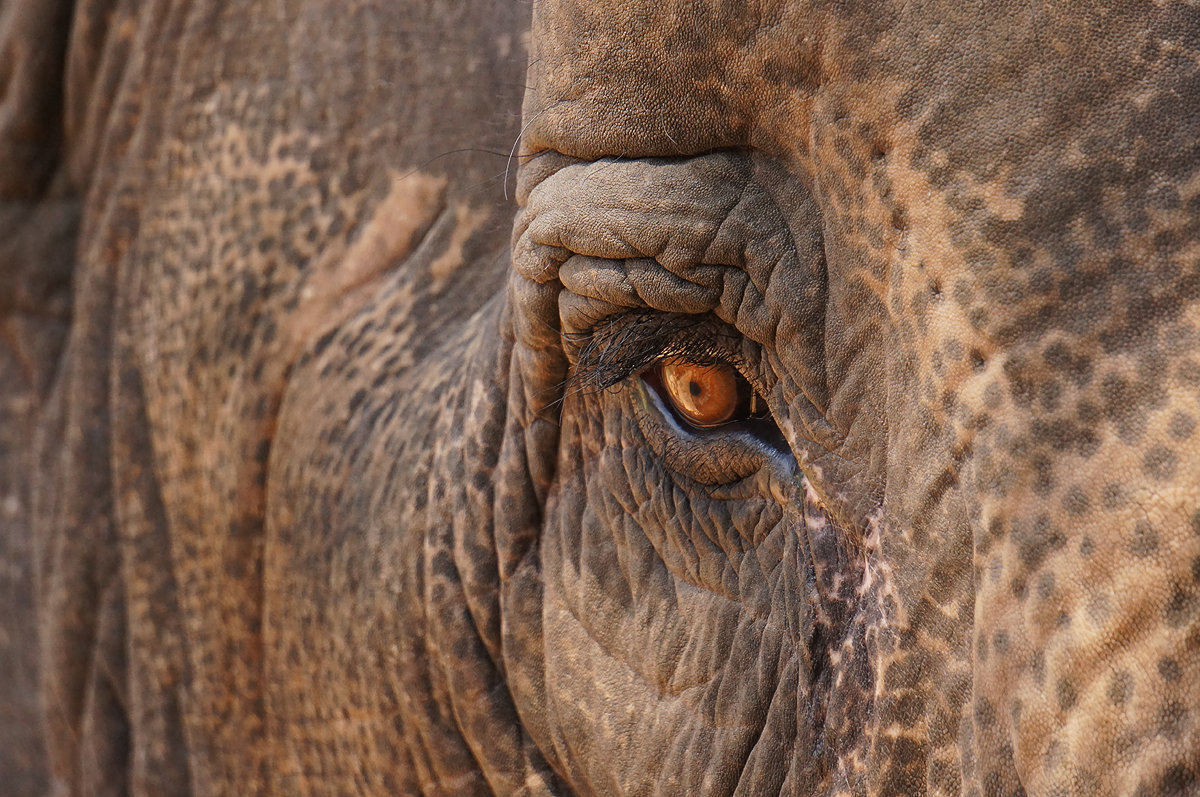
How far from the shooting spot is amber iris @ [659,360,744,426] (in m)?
1.53

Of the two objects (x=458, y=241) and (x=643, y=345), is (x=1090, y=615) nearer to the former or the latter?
(x=643, y=345)

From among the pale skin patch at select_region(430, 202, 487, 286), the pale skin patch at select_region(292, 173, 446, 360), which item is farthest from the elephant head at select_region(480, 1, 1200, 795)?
the pale skin patch at select_region(292, 173, 446, 360)

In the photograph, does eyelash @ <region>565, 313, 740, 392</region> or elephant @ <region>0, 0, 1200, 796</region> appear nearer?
elephant @ <region>0, 0, 1200, 796</region>

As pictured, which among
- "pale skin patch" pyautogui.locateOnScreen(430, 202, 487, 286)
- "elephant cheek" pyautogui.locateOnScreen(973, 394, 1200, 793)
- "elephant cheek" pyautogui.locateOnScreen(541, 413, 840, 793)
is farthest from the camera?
"pale skin patch" pyautogui.locateOnScreen(430, 202, 487, 286)

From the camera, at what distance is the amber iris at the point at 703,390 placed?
1527 mm

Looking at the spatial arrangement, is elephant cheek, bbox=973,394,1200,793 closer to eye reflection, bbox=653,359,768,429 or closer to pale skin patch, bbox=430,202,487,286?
eye reflection, bbox=653,359,768,429

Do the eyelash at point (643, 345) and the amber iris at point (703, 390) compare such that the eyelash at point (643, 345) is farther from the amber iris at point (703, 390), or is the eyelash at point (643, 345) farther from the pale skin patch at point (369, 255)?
the pale skin patch at point (369, 255)

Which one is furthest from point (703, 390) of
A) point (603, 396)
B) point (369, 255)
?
point (369, 255)

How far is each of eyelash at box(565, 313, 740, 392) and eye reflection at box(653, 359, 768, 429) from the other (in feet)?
0.06

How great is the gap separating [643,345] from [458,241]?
80cm

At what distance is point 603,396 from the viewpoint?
1.72 metres

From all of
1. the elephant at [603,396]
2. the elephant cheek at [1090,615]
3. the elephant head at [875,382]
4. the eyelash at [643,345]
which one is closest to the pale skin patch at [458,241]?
the elephant at [603,396]

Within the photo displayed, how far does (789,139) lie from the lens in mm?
1336

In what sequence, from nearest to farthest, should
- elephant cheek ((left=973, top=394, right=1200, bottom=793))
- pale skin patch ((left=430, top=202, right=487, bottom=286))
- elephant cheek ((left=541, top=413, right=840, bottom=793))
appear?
elephant cheek ((left=973, top=394, right=1200, bottom=793))
elephant cheek ((left=541, top=413, right=840, bottom=793))
pale skin patch ((left=430, top=202, right=487, bottom=286))
